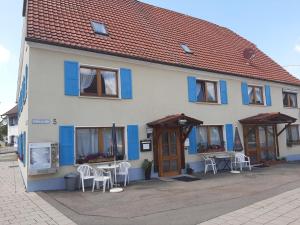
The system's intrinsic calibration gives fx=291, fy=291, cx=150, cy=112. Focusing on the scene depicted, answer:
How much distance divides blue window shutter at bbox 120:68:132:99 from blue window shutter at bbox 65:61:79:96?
6.31ft

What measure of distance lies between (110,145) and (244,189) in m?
5.28

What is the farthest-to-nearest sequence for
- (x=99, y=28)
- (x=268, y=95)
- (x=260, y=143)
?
(x=268, y=95) → (x=260, y=143) → (x=99, y=28)

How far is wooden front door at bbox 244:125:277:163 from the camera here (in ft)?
54.0

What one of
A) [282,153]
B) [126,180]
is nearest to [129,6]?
Answer: [126,180]

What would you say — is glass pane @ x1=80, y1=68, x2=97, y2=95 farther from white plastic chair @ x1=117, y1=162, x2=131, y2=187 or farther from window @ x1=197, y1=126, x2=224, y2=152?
window @ x1=197, y1=126, x2=224, y2=152

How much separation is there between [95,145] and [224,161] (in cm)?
704

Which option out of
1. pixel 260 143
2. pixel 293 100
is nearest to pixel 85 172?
pixel 260 143

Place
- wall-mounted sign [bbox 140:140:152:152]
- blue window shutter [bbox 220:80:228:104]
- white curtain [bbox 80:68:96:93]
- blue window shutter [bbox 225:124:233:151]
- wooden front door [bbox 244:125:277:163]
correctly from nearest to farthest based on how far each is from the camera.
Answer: white curtain [bbox 80:68:96:93] < wall-mounted sign [bbox 140:140:152:152] < blue window shutter [bbox 225:124:233:151] < blue window shutter [bbox 220:80:228:104] < wooden front door [bbox 244:125:277:163]

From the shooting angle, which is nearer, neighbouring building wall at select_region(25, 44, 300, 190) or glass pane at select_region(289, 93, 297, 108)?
neighbouring building wall at select_region(25, 44, 300, 190)

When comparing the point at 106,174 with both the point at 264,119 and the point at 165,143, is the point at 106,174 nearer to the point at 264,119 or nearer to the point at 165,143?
the point at 165,143

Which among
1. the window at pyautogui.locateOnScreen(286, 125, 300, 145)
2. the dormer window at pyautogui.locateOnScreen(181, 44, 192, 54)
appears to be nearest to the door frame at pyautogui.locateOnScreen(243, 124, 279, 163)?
the window at pyautogui.locateOnScreen(286, 125, 300, 145)

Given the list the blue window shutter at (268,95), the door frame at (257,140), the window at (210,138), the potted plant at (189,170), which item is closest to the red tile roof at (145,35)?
the blue window shutter at (268,95)

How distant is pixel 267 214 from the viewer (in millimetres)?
6316

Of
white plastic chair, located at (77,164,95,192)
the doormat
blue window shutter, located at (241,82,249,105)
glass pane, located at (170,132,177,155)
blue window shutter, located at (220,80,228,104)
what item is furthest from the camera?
blue window shutter, located at (241,82,249,105)
